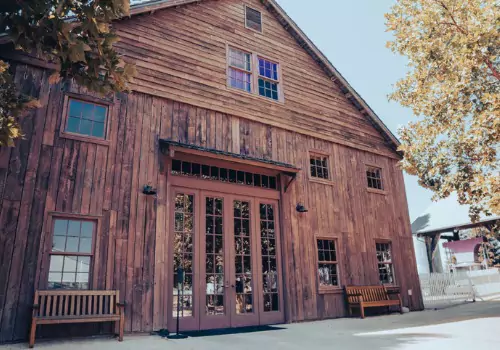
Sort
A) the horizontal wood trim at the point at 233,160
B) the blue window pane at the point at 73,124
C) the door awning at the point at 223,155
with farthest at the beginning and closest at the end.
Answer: the horizontal wood trim at the point at 233,160 < the door awning at the point at 223,155 < the blue window pane at the point at 73,124

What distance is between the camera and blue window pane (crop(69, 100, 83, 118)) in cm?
709

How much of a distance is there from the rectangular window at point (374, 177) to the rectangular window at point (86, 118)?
782 centimetres

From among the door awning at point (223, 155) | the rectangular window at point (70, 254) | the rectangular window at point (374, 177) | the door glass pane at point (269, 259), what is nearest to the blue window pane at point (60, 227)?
the rectangular window at point (70, 254)

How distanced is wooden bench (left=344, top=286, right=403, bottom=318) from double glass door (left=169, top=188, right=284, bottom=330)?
6.89ft

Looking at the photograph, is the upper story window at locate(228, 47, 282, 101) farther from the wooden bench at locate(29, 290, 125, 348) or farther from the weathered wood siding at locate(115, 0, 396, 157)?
the wooden bench at locate(29, 290, 125, 348)

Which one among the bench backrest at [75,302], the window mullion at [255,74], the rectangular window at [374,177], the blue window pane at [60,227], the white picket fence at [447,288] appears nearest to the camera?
the bench backrest at [75,302]

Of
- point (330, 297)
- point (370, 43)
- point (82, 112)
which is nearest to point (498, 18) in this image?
point (330, 297)

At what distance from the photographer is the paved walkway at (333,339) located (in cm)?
535

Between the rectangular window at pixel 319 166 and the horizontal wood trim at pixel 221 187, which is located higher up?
the rectangular window at pixel 319 166

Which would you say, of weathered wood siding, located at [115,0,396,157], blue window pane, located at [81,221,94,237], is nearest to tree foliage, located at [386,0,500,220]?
weathered wood siding, located at [115,0,396,157]

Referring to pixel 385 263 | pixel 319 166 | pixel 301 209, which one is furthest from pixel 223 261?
pixel 385 263

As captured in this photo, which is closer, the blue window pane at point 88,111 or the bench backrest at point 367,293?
the blue window pane at point 88,111

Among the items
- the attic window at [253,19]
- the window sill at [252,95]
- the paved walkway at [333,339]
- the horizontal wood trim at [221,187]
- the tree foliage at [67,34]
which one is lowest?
the paved walkway at [333,339]

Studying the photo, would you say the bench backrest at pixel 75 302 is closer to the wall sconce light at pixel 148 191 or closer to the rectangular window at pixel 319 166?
the wall sconce light at pixel 148 191
